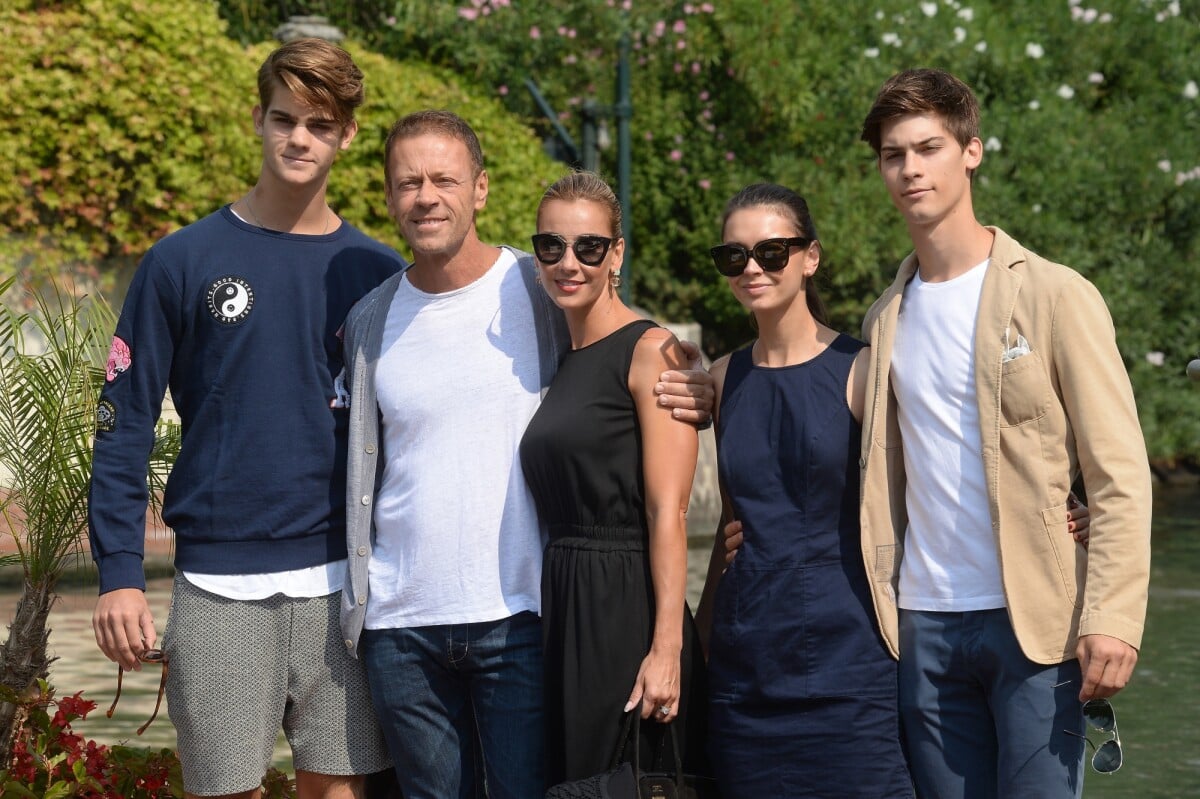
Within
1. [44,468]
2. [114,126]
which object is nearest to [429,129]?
[44,468]

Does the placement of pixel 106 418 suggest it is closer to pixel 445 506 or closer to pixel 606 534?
pixel 445 506

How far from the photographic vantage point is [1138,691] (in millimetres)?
7973

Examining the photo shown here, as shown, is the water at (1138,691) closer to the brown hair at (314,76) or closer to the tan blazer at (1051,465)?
the tan blazer at (1051,465)

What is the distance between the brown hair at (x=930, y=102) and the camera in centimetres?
349

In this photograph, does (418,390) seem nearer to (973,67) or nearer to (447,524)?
(447,524)

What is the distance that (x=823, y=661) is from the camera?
346cm

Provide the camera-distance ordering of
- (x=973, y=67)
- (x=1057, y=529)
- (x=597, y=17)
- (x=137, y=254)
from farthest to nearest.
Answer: (x=973, y=67) < (x=597, y=17) < (x=137, y=254) < (x=1057, y=529)

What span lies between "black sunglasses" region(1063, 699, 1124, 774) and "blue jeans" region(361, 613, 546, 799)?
117 cm

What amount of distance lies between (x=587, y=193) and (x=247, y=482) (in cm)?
103

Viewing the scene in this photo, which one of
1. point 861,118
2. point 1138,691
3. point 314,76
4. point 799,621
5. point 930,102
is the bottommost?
point 1138,691

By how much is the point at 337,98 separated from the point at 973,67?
12509 millimetres

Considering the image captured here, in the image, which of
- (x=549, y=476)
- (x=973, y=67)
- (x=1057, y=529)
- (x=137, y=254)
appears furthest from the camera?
(x=973, y=67)

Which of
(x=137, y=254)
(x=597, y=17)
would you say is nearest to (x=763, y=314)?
(x=137, y=254)

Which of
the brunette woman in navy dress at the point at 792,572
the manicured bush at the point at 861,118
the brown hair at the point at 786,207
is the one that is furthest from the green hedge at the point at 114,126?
the brunette woman in navy dress at the point at 792,572
